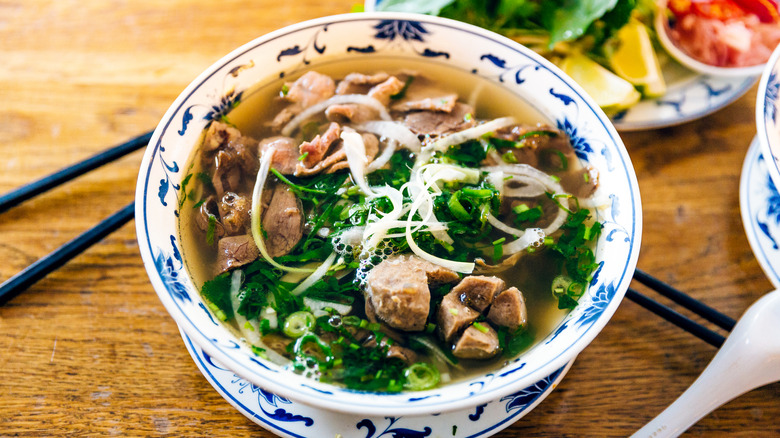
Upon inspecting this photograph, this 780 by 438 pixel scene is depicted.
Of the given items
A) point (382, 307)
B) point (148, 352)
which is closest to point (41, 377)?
point (148, 352)

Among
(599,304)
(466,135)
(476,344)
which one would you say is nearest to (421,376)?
(476,344)

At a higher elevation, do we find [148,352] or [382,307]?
[382,307]

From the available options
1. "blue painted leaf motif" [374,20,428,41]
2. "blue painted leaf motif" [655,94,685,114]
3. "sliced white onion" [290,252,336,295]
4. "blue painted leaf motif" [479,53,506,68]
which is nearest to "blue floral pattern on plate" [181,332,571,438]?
"sliced white onion" [290,252,336,295]

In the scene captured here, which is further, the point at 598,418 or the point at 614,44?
the point at 614,44

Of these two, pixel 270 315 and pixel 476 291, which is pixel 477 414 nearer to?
pixel 476 291

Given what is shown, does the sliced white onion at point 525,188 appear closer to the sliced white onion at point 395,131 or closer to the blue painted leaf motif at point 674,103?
the sliced white onion at point 395,131

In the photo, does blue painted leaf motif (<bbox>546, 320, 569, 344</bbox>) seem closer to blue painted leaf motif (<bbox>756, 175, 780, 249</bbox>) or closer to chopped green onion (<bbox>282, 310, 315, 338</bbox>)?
chopped green onion (<bbox>282, 310, 315, 338</bbox>)

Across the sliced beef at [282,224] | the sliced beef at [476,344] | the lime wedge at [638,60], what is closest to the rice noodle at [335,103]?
the sliced beef at [282,224]

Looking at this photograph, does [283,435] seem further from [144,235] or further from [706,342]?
[706,342]
